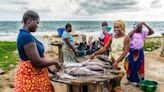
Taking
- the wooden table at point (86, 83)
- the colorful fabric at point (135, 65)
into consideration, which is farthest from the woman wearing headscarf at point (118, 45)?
the colorful fabric at point (135, 65)

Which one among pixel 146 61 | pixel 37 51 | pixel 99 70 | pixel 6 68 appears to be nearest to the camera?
pixel 37 51

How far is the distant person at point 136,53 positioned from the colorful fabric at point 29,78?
12.3 ft

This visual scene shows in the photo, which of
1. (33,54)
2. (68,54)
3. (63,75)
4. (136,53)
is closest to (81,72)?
(63,75)

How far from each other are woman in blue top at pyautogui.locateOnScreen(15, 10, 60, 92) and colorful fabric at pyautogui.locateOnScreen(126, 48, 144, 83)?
384 cm

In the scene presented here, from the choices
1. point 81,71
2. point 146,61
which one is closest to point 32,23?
point 81,71

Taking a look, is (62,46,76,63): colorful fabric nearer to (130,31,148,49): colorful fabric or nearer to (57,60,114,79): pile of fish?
(130,31,148,49): colorful fabric

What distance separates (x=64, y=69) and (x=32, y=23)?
1274 millimetres

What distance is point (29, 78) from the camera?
3.85 meters

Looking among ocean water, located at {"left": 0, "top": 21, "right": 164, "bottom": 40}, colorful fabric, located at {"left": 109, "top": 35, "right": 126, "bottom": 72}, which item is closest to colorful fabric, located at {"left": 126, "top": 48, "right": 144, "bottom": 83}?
colorful fabric, located at {"left": 109, "top": 35, "right": 126, "bottom": 72}

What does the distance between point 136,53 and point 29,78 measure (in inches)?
162

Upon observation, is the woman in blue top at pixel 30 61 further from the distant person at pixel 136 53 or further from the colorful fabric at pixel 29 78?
the distant person at pixel 136 53

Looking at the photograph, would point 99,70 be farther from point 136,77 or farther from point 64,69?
point 136,77

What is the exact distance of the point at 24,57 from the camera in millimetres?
3779

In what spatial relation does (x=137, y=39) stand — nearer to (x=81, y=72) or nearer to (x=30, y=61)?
(x=81, y=72)
